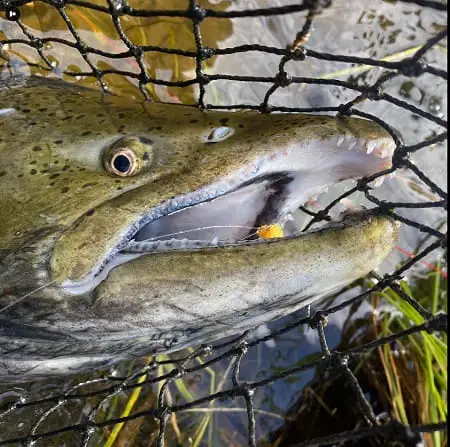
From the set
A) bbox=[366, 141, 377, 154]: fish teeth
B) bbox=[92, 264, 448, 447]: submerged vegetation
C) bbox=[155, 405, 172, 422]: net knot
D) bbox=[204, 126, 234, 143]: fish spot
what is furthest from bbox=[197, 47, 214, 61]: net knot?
bbox=[92, 264, 448, 447]: submerged vegetation

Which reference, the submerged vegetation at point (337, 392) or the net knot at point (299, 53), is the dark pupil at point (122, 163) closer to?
the net knot at point (299, 53)

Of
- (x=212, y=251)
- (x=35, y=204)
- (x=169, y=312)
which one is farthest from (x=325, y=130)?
(x=35, y=204)

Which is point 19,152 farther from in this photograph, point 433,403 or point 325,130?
point 433,403

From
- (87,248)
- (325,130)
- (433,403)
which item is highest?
(325,130)

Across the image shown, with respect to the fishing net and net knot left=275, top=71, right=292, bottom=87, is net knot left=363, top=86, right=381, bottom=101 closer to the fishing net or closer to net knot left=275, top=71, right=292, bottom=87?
net knot left=275, top=71, right=292, bottom=87

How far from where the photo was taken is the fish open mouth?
1825mm

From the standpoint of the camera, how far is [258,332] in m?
3.97

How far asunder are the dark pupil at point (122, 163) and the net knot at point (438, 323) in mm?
1129

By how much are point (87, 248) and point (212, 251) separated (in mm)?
402

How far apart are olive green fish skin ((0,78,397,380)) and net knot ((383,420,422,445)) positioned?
18.6 inches

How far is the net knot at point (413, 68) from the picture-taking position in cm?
178

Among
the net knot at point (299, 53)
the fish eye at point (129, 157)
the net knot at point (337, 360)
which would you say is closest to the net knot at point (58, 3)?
the fish eye at point (129, 157)

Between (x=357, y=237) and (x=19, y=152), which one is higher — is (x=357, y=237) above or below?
below

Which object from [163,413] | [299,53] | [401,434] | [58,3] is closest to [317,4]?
[299,53]
